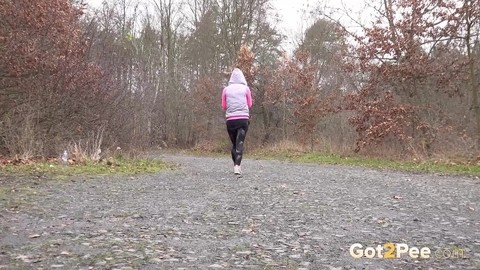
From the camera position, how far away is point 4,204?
5.33m

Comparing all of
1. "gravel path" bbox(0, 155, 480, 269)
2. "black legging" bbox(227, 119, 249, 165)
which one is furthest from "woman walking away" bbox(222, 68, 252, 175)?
"gravel path" bbox(0, 155, 480, 269)

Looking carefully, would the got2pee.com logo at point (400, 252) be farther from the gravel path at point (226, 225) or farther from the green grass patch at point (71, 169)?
the green grass patch at point (71, 169)

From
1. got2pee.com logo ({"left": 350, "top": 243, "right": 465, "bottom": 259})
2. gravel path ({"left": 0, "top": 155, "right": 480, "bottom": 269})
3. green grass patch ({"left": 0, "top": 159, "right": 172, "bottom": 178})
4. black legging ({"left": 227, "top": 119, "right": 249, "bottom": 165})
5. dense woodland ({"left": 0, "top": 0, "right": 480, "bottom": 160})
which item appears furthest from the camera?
dense woodland ({"left": 0, "top": 0, "right": 480, "bottom": 160})

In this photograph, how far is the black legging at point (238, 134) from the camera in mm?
9195

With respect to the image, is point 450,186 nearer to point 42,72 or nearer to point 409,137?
point 409,137

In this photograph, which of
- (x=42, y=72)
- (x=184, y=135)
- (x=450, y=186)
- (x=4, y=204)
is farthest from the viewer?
(x=184, y=135)

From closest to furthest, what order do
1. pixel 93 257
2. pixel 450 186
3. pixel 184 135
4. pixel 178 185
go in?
pixel 93 257, pixel 178 185, pixel 450 186, pixel 184 135

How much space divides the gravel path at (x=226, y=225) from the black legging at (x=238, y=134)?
5.71ft

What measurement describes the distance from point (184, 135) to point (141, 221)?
29679 mm

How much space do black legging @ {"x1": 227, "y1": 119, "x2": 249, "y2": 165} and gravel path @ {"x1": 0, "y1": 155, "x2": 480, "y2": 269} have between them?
1741 millimetres

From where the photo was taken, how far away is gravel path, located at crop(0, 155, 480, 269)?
3.28 metres

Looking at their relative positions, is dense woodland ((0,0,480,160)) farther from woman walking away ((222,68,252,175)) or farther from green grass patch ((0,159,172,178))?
woman walking away ((222,68,252,175))

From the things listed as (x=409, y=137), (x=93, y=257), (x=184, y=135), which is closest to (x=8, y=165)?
(x=93, y=257)

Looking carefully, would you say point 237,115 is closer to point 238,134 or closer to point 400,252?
point 238,134
